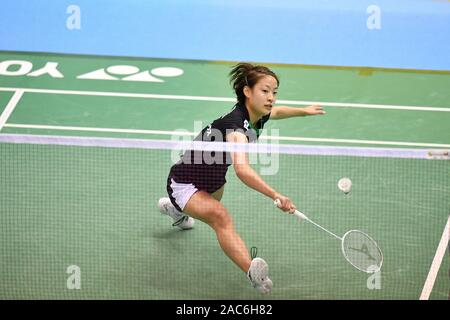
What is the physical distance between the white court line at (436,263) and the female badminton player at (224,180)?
1.06m

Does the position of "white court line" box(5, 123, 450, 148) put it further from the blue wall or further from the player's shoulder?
the blue wall

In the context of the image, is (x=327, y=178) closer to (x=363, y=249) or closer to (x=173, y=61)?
(x=363, y=249)

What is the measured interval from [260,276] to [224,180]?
737 mm

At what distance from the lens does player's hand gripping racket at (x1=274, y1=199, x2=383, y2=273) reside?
5543 mm

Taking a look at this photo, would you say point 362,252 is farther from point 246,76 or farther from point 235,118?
point 246,76

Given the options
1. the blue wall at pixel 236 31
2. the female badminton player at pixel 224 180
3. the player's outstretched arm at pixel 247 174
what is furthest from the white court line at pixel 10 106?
the player's outstretched arm at pixel 247 174

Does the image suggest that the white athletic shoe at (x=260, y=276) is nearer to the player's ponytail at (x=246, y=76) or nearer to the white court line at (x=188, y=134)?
the white court line at (x=188, y=134)

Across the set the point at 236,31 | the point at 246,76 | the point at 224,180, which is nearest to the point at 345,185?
the point at 224,180

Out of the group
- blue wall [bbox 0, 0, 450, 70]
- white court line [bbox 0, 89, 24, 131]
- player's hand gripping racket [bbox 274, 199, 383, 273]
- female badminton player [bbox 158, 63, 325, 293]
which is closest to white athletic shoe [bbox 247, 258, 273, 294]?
female badminton player [bbox 158, 63, 325, 293]

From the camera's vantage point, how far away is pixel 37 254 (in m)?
5.50

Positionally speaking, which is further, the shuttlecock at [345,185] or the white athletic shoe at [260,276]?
the shuttlecock at [345,185]

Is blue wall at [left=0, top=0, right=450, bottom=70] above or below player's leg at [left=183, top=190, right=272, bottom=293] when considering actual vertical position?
above

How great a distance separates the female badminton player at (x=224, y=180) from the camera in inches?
216

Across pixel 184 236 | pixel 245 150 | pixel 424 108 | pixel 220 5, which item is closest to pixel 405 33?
pixel 424 108
